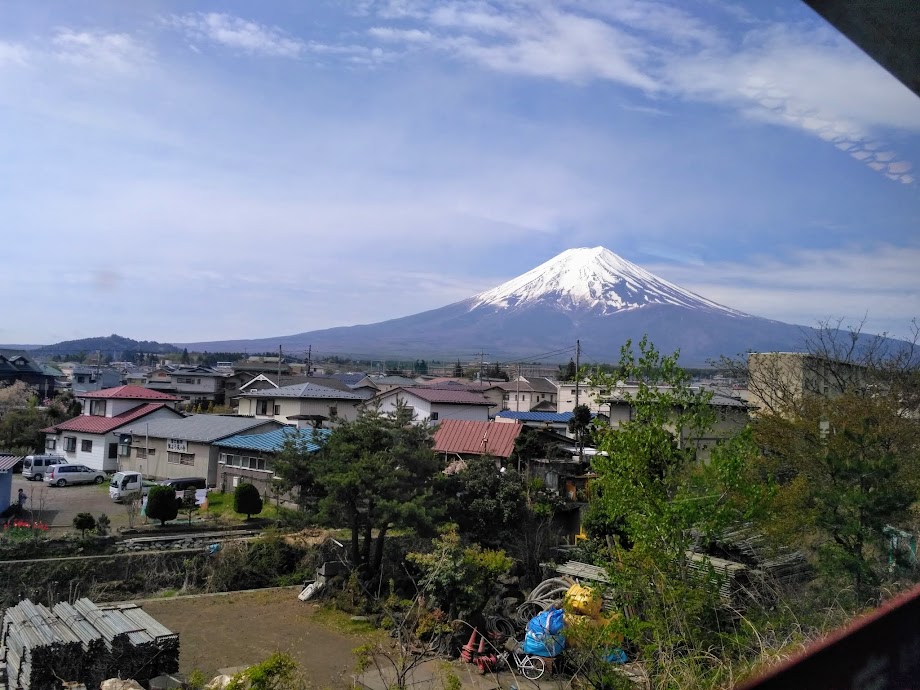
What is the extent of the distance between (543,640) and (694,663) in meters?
4.10

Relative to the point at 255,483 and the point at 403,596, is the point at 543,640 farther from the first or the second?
the point at 255,483

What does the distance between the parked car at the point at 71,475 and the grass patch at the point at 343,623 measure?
33.9 ft

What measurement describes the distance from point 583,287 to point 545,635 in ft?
203

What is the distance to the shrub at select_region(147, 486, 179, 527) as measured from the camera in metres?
12.1

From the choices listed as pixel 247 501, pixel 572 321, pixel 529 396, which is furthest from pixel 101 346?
pixel 247 501

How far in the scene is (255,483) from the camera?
14.7m

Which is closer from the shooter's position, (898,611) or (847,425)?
(898,611)

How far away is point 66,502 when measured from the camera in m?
14.3

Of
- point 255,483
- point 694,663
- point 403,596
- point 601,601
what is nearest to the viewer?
point 694,663

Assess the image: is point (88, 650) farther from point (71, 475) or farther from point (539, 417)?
point (539, 417)

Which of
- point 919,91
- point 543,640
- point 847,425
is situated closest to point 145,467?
point 543,640

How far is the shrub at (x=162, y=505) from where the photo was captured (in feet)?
39.6

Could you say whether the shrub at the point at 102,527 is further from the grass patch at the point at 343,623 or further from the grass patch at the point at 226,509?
the grass patch at the point at 343,623

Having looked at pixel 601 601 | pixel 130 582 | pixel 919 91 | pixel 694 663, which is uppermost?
pixel 919 91
